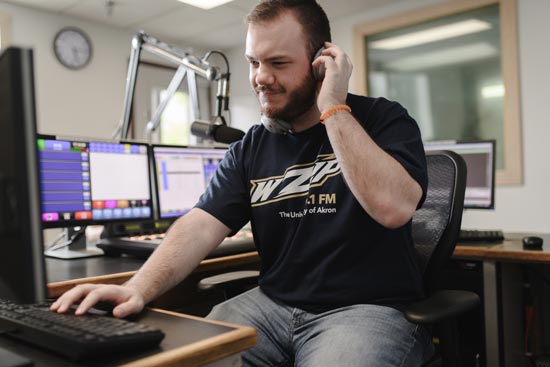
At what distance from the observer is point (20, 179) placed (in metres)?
0.53

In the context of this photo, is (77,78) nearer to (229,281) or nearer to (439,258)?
(229,281)

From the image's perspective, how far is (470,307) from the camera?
1109 mm

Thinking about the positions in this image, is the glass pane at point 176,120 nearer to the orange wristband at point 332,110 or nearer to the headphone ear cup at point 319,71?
the headphone ear cup at point 319,71

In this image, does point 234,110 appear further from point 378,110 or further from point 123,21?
point 378,110

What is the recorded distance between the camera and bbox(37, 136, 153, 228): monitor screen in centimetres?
164

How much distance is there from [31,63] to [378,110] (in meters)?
→ 0.91

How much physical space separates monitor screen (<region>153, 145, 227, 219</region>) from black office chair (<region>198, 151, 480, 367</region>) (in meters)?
0.61

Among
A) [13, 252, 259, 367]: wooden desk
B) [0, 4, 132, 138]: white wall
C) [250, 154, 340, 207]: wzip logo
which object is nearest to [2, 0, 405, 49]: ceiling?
[0, 4, 132, 138]: white wall

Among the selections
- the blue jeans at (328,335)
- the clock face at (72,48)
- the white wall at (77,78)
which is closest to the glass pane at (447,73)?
the white wall at (77,78)

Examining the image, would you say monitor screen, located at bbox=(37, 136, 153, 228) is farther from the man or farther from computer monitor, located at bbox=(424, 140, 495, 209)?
computer monitor, located at bbox=(424, 140, 495, 209)

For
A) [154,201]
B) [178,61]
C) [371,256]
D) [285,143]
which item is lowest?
[371,256]

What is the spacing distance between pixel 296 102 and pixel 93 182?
86 cm

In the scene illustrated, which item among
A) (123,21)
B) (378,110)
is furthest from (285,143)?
(123,21)

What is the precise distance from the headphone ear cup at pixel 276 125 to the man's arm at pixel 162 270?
0.29 metres
